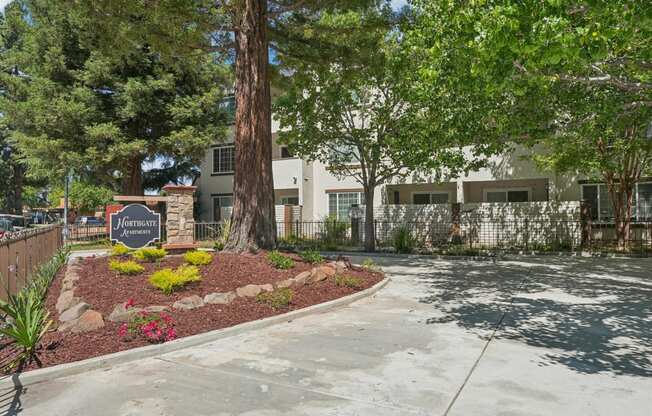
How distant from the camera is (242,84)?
36.2 feet

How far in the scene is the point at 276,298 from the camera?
24.4ft

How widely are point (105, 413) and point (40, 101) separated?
876 inches

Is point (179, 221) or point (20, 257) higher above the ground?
point (179, 221)

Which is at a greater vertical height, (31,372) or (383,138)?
(383,138)

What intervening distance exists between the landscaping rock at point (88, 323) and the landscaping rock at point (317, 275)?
408 cm

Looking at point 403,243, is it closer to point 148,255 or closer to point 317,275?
point 317,275

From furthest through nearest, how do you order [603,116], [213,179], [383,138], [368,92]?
[213,179] → [368,92] → [383,138] → [603,116]

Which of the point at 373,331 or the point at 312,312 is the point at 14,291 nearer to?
the point at 312,312

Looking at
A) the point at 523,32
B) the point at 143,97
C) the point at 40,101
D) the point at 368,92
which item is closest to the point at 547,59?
the point at 523,32

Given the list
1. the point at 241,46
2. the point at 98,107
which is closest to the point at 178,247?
the point at 241,46

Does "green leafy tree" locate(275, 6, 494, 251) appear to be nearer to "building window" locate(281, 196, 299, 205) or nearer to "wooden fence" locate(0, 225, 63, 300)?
"building window" locate(281, 196, 299, 205)

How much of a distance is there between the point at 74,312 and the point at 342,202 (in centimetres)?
1921

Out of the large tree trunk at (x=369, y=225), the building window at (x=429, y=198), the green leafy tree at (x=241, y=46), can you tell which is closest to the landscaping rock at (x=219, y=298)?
the green leafy tree at (x=241, y=46)

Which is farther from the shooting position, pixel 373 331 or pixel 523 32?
pixel 373 331
